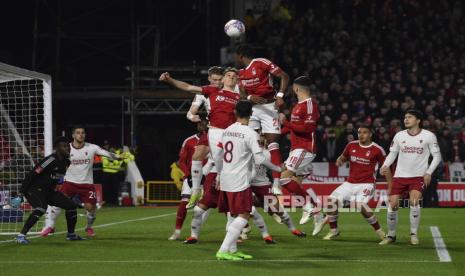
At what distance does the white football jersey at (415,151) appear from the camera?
48.9ft

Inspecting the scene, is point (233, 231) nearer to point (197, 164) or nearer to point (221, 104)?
point (221, 104)

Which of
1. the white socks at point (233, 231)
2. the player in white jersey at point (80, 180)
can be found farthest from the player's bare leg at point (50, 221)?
the white socks at point (233, 231)

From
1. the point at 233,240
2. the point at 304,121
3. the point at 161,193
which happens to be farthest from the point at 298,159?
the point at 161,193

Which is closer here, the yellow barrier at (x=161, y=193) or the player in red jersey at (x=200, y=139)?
the player in red jersey at (x=200, y=139)

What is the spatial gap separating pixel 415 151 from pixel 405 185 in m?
0.60

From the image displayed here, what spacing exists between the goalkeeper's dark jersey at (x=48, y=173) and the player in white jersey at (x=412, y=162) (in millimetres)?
5599

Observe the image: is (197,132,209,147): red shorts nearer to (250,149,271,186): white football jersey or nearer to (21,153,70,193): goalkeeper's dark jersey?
(250,149,271,186): white football jersey

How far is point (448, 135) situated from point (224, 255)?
17.7m

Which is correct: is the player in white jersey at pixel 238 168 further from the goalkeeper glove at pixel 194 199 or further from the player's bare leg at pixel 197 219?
the goalkeeper glove at pixel 194 199

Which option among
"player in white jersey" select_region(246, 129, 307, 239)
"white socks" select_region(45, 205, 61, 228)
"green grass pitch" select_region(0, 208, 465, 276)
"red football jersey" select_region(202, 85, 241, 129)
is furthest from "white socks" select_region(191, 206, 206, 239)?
"white socks" select_region(45, 205, 61, 228)

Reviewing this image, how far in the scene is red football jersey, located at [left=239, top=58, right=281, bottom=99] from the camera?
15531 millimetres

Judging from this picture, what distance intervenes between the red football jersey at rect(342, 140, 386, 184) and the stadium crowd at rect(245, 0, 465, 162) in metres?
12.3

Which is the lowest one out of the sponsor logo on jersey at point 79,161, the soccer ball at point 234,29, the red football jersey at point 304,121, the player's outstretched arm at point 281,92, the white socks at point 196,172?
the white socks at point 196,172

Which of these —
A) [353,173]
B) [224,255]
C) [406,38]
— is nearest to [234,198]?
[224,255]
